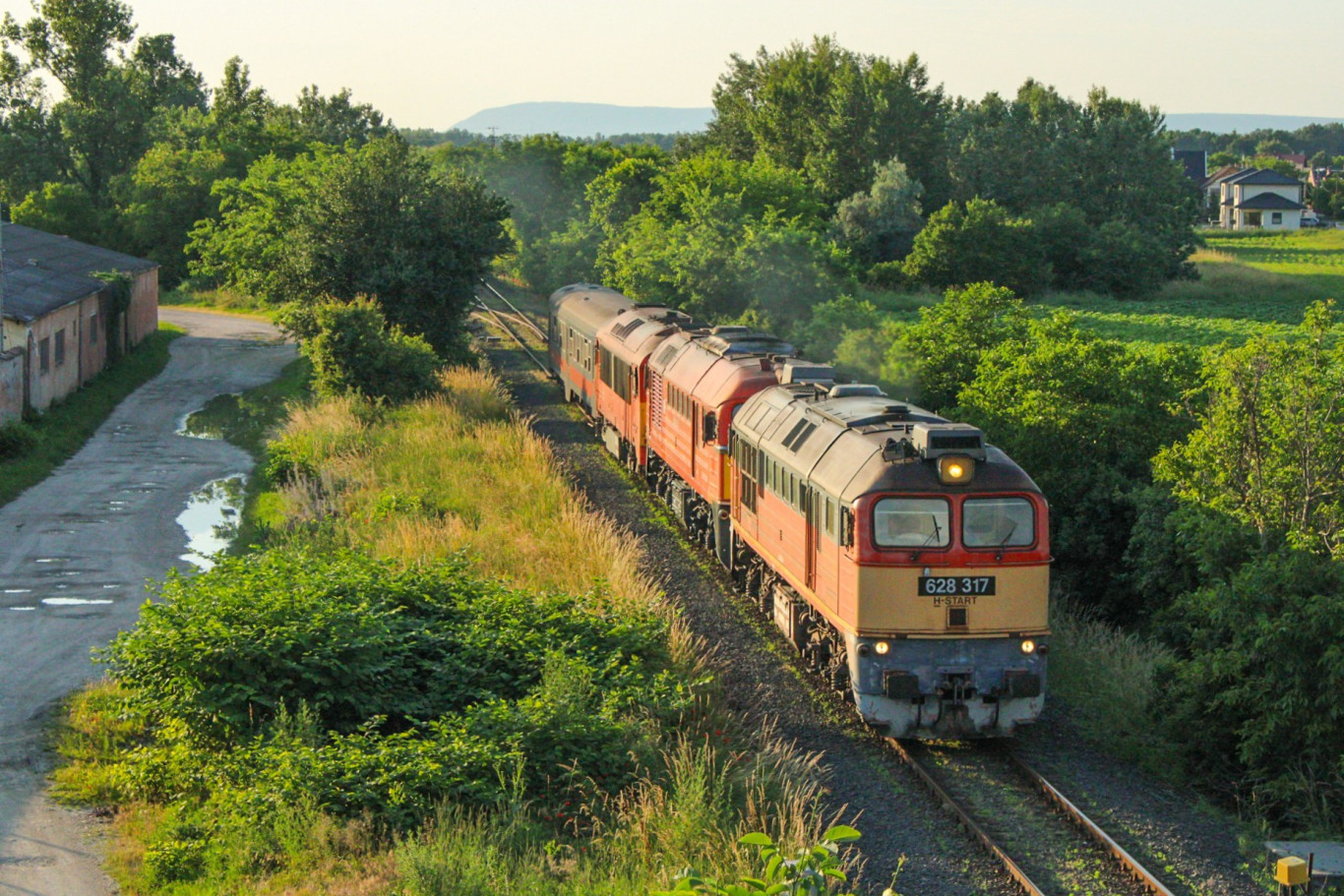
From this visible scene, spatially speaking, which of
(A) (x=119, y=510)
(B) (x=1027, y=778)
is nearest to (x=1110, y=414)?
(B) (x=1027, y=778)

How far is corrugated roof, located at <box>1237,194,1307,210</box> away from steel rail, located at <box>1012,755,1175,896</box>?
12098 cm

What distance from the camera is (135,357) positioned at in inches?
1838

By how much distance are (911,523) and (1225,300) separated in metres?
56.2

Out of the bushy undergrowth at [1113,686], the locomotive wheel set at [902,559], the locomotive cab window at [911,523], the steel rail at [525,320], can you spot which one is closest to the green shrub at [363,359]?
the steel rail at [525,320]

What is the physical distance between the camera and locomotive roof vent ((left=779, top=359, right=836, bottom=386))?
20.1 m

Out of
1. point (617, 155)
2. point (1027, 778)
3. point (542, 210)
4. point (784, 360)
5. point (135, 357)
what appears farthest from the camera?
point (617, 155)

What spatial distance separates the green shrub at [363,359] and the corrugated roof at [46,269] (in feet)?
23.7

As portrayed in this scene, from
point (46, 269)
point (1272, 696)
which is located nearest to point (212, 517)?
point (1272, 696)

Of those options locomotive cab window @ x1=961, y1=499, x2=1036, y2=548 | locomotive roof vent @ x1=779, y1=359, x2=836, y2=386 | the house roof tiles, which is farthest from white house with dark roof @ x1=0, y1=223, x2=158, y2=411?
the house roof tiles

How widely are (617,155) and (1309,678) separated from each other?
76.2m

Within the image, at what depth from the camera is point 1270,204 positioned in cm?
12156

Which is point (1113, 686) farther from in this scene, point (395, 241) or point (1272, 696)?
point (395, 241)

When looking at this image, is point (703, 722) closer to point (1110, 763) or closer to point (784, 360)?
point (1110, 763)

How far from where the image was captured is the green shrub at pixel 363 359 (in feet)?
112
